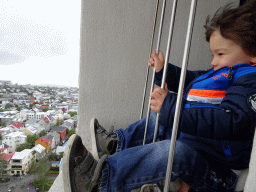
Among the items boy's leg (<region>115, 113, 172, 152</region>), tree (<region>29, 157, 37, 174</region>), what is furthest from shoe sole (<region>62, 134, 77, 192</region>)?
tree (<region>29, 157, 37, 174</region>)

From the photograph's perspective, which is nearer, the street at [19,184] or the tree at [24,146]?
the street at [19,184]

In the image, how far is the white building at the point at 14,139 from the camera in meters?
3.11

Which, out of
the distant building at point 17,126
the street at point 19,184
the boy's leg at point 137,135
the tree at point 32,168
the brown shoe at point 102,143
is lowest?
the street at point 19,184

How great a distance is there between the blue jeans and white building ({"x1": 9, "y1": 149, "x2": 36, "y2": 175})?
9.65 feet

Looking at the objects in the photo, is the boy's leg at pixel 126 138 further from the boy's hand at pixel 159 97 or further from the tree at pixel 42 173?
the tree at pixel 42 173

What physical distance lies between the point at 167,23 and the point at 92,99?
739 millimetres

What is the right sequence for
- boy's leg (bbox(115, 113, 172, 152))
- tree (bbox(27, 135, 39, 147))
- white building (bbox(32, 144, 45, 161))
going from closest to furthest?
boy's leg (bbox(115, 113, 172, 152)), white building (bbox(32, 144, 45, 161)), tree (bbox(27, 135, 39, 147))

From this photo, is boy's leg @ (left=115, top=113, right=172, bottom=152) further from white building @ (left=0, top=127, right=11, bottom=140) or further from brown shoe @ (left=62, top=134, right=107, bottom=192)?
white building @ (left=0, top=127, right=11, bottom=140)

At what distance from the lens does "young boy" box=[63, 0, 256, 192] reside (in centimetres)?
41

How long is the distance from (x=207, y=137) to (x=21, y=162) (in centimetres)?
333

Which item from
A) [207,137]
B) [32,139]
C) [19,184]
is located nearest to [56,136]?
[32,139]

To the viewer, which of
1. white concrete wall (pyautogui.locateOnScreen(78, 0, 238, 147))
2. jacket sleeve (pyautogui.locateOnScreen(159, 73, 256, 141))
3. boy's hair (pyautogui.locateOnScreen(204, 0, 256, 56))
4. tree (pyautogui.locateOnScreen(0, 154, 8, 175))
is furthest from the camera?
tree (pyautogui.locateOnScreen(0, 154, 8, 175))

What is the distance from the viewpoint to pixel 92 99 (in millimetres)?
1123

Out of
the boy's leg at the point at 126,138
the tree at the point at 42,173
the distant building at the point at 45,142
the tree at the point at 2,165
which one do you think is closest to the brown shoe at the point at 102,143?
the boy's leg at the point at 126,138
